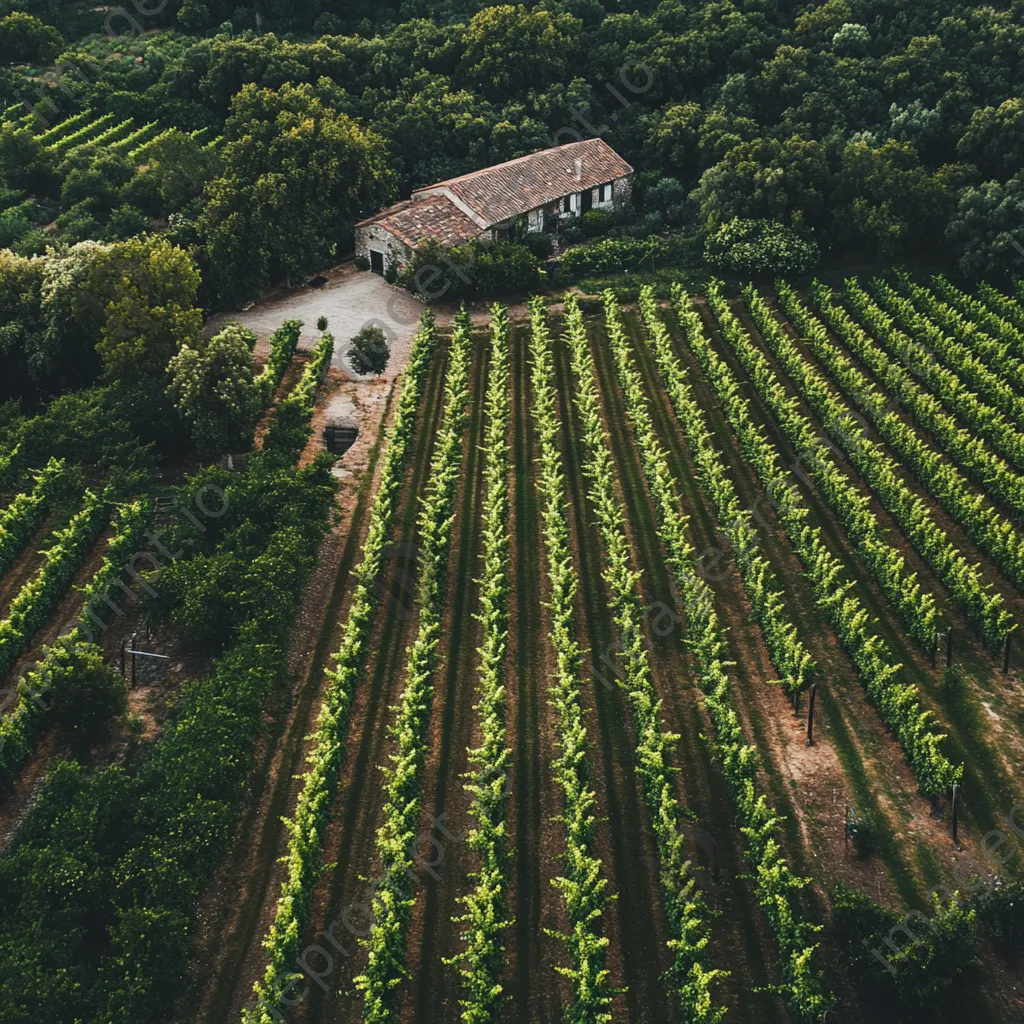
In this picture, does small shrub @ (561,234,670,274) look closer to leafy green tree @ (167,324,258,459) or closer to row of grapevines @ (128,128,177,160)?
leafy green tree @ (167,324,258,459)

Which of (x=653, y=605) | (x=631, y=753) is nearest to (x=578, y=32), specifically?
(x=653, y=605)

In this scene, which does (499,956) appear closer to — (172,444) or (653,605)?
(653,605)

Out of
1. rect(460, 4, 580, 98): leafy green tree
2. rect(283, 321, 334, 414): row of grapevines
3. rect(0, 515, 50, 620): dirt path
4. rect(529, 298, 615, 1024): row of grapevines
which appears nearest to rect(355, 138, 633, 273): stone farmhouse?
rect(460, 4, 580, 98): leafy green tree

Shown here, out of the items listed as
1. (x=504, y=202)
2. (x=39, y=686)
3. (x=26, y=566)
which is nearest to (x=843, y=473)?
(x=504, y=202)

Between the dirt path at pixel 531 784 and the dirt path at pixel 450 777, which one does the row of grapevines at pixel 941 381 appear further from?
the dirt path at pixel 450 777

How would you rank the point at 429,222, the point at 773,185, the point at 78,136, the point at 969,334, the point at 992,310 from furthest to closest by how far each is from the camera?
the point at 78,136 < the point at 773,185 < the point at 429,222 < the point at 992,310 < the point at 969,334

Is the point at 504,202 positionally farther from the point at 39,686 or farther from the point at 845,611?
the point at 39,686

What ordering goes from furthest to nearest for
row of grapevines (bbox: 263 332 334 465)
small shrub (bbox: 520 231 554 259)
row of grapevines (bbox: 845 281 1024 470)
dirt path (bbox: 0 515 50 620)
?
small shrub (bbox: 520 231 554 259) → row of grapevines (bbox: 845 281 1024 470) → row of grapevines (bbox: 263 332 334 465) → dirt path (bbox: 0 515 50 620)
